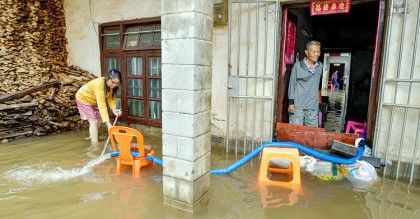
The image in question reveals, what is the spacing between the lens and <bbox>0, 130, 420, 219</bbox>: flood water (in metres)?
2.98

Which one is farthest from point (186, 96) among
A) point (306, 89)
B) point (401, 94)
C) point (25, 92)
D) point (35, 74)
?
point (35, 74)

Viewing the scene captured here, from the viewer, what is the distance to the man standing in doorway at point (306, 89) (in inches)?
180

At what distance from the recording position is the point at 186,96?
276cm

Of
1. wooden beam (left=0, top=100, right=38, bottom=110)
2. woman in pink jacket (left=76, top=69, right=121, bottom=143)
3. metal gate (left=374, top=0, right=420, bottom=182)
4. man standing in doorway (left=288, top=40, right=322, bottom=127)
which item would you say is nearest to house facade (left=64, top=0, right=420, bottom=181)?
metal gate (left=374, top=0, right=420, bottom=182)

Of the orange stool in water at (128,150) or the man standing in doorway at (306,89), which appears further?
the man standing in doorway at (306,89)

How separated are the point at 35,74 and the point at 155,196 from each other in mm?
5318

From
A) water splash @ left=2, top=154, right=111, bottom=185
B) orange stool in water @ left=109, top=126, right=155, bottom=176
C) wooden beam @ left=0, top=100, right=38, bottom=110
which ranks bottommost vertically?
water splash @ left=2, top=154, right=111, bottom=185

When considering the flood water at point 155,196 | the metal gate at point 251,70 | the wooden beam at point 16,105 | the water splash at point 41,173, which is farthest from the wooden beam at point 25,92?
the metal gate at point 251,70

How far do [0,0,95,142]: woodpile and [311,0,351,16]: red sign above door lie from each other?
5.77 m

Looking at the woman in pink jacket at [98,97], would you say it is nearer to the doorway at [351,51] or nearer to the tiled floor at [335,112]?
the tiled floor at [335,112]

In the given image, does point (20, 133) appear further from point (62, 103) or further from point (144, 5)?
point (144, 5)

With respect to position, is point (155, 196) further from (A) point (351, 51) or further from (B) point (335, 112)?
(A) point (351, 51)

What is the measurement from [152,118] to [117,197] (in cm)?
321

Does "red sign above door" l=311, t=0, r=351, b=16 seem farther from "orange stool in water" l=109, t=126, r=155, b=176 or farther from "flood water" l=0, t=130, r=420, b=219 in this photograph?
"orange stool in water" l=109, t=126, r=155, b=176
